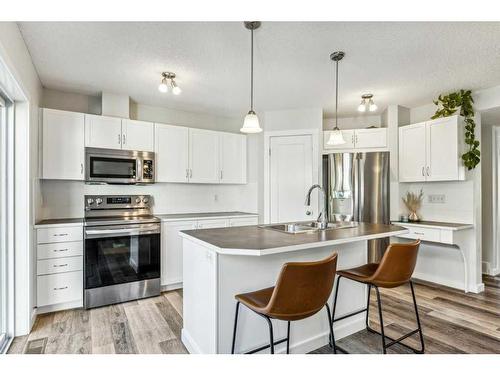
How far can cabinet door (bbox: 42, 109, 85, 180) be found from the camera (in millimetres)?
3061

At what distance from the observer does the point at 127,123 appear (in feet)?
11.5

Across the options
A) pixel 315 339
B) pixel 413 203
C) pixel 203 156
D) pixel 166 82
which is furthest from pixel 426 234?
pixel 166 82

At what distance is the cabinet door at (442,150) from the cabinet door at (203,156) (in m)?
2.86

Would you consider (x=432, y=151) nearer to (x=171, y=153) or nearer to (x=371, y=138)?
(x=371, y=138)

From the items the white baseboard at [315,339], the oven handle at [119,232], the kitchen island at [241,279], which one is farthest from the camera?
the oven handle at [119,232]

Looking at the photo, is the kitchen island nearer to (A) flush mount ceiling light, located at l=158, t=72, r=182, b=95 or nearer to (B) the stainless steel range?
(B) the stainless steel range

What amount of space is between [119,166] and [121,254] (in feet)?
3.43

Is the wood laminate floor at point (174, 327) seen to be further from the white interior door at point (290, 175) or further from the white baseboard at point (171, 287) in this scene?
the white interior door at point (290, 175)

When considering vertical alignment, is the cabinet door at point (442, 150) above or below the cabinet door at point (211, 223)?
above

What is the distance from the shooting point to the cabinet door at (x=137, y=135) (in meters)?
3.51

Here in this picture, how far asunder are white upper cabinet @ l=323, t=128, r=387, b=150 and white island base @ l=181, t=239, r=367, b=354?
2.09 meters

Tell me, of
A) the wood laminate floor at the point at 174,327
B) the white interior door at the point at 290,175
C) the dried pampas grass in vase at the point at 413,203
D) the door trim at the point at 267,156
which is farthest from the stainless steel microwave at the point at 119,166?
the dried pampas grass in vase at the point at 413,203

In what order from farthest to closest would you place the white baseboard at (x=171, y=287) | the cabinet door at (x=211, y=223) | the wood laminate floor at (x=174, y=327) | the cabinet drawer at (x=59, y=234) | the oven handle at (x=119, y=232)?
the cabinet door at (x=211, y=223)
the white baseboard at (x=171, y=287)
the oven handle at (x=119, y=232)
the cabinet drawer at (x=59, y=234)
the wood laminate floor at (x=174, y=327)
